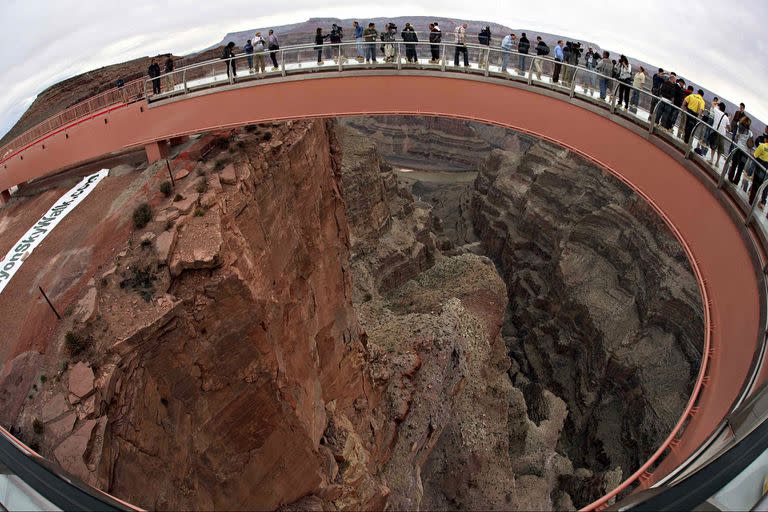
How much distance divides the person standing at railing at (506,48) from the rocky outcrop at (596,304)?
30731 millimetres

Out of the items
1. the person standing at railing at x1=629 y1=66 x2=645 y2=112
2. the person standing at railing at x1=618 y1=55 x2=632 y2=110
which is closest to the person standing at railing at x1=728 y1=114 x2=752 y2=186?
A: the person standing at railing at x1=629 y1=66 x2=645 y2=112

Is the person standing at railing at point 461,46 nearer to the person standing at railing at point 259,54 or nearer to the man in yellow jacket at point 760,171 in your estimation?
the person standing at railing at point 259,54

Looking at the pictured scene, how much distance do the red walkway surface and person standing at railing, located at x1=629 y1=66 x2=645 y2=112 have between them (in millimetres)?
969

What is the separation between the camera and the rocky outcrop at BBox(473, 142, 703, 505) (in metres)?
46.4

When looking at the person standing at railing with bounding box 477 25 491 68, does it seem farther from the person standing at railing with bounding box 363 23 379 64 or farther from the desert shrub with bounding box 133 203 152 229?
the desert shrub with bounding box 133 203 152 229

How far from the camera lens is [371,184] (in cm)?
5334

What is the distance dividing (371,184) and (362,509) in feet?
106

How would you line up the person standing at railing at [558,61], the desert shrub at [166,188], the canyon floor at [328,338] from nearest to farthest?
the canyon floor at [328,338]
the desert shrub at [166,188]
the person standing at railing at [558,61]

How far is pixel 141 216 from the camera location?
62.0 feet

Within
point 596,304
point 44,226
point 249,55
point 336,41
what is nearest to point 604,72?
point 336,41

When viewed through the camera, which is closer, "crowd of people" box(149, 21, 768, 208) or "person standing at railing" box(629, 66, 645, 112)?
"crowd of people" box(149, 21, 768, 208)

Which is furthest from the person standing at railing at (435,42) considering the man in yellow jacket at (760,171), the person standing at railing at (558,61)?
the man in yellow jacket at (760,171)

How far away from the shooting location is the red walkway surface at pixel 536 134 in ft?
55.2

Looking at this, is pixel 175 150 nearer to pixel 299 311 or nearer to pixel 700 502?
pixel 299 311
